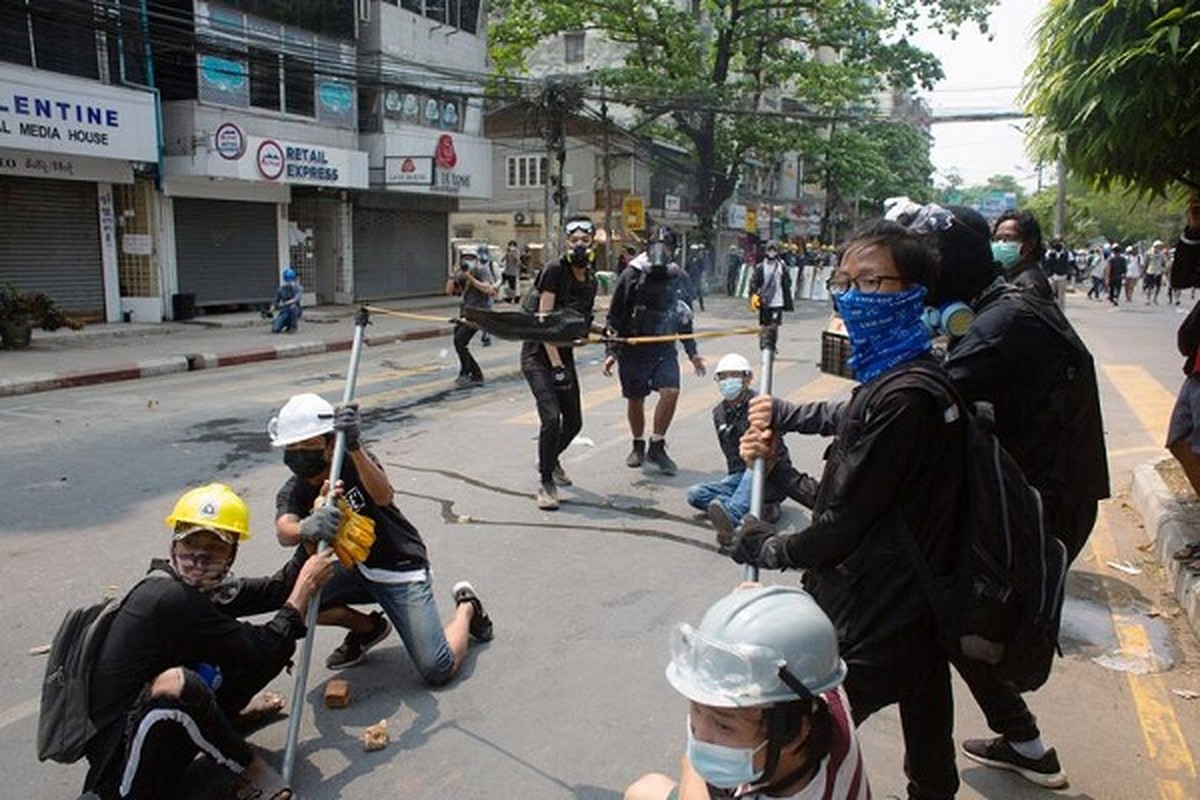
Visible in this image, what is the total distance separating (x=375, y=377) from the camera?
12.2m

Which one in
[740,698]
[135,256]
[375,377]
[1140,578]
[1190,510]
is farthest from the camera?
[135,256]

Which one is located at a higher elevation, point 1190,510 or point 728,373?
point 728,373

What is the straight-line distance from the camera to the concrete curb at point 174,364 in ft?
37.7

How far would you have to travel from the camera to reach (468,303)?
12141mm

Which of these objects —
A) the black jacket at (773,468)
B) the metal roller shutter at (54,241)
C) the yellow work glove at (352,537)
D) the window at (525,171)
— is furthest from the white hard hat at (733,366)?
the window at (525,171)

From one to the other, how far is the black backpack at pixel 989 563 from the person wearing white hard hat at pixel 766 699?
53cm

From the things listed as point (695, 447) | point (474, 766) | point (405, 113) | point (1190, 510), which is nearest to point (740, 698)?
point (474, 766)

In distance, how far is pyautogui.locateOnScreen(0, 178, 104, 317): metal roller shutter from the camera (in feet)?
52.0

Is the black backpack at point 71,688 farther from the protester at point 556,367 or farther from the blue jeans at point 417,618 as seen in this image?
the protester at point 556,367

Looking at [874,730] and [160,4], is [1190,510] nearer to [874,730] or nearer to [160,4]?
[874,730]

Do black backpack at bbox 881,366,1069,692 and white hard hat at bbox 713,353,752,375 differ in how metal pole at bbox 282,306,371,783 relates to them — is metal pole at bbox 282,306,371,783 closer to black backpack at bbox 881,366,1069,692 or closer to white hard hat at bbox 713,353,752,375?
black backpack at bbox 881,366,1069,692

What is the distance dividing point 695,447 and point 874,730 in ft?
15.6

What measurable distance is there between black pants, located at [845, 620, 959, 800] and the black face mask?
2.20 metres

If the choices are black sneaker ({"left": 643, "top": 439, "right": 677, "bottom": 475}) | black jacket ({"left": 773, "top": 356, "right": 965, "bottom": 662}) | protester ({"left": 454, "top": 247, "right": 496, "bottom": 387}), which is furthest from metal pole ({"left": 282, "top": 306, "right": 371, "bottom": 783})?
protester ({"left": 454, "top": 247, "right": 496, "bottom": 387})
